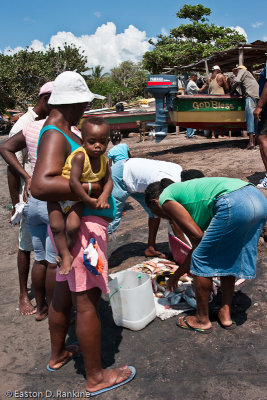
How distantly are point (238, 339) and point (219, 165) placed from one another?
16.4ft

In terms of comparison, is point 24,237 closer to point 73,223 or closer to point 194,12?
point 73,223

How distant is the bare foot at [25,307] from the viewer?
123 inches

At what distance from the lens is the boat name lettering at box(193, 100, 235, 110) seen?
29.8ft

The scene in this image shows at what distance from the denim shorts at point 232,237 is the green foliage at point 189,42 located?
2079 centimetres

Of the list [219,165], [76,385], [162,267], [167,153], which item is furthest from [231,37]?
[76,385]

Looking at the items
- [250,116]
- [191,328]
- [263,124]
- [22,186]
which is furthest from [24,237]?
[250,116]

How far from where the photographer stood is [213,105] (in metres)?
9.19

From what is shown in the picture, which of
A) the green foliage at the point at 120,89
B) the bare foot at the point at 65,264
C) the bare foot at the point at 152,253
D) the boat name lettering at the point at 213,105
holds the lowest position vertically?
the bare foot at the point at 152,253

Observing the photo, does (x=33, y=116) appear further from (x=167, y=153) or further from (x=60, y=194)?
(x=167, y=153)

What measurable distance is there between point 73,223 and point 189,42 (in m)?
25.7

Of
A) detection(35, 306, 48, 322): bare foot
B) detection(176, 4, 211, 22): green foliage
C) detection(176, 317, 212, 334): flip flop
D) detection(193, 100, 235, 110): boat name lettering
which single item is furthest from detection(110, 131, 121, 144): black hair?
detection(176, 4, 211, 22): green foliage

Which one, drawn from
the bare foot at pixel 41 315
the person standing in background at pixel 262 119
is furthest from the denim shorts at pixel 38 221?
the person standing in background at pixel 262 119

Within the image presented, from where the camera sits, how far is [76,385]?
2211mm

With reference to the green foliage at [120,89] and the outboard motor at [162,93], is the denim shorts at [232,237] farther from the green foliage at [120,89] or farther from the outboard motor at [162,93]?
the green foliage at [120,89]
